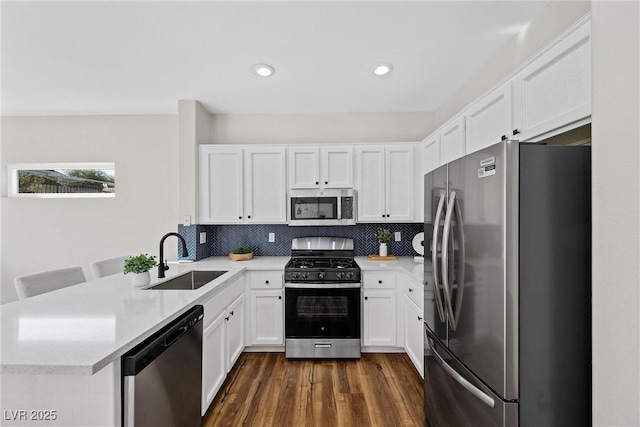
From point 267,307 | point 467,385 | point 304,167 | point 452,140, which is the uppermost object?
point 452,140

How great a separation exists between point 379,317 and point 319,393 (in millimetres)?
898

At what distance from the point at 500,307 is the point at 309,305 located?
5.92 feet

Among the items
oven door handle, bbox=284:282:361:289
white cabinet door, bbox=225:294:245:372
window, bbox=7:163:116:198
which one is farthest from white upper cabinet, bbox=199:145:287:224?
window, bbox=7:163:116:198

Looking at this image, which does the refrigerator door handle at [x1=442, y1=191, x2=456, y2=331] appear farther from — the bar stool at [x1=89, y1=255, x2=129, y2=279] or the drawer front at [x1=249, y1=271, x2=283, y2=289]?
the bar stool at [x1=89, y1=255, x2=129, y2=279]

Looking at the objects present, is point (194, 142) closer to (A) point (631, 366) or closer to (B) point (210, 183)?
(B) point (210, 183)

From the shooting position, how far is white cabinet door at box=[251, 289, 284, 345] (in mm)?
2764

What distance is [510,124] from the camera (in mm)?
1615

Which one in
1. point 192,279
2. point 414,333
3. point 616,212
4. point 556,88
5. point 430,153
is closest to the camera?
point 616,212

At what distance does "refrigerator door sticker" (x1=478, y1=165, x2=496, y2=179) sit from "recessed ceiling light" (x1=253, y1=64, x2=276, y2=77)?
1.82 meters

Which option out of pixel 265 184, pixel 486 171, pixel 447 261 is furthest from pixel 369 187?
pixel 486 171

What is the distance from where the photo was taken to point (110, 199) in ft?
11.2

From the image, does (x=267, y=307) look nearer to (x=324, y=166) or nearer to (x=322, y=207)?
(x=322, y=207)

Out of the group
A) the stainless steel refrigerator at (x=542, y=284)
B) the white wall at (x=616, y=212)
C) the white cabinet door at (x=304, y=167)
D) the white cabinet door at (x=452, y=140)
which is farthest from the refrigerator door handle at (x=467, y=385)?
the white cabinet door at (x=304, y=167)

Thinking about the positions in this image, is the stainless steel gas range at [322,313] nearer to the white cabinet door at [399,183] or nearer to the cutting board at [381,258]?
the cutting board at [381,258]
